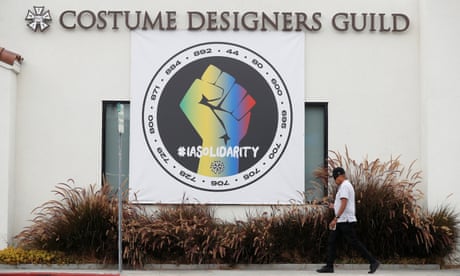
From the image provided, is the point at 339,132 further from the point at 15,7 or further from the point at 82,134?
the point at 15,7

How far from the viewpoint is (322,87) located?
15.7 m

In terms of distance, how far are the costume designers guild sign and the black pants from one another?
2.19 metres

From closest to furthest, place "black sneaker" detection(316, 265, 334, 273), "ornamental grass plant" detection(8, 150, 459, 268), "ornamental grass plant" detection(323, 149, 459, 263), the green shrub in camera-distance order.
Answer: "black sneaker" detection(316, 265, 334, 273), the green shrub, "ornamental grass plant" detection(8, 150, 459, 268), "ornamental grass plant" detection(323, 149, 459, 263)

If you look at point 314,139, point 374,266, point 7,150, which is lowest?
point 374,266

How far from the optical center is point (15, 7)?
15570 millimetres

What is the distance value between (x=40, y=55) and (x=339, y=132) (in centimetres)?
610

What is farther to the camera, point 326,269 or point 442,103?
point 442,103

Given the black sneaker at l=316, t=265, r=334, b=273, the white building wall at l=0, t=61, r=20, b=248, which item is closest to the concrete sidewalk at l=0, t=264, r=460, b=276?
the black sneaker at l=316, t=265, r=334, b=273

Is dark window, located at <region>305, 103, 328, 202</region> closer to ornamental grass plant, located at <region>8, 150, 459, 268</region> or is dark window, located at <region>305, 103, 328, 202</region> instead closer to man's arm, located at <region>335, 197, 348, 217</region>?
ornamental grass plant, located at <region>8, 150, 459, 268</region>

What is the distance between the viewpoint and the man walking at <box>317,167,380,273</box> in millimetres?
13773

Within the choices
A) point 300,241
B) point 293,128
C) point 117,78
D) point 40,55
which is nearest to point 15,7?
point 40,55

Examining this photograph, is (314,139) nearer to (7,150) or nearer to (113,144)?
(113,144)

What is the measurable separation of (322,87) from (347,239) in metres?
3.33

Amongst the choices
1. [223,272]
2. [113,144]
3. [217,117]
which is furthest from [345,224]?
[113,144]
